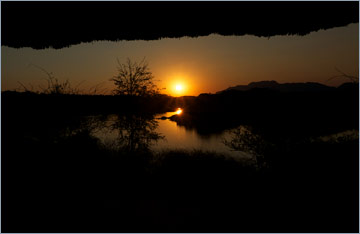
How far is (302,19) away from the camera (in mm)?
2893

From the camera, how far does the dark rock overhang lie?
9.02 feet

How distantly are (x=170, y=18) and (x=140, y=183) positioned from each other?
8.11 metres

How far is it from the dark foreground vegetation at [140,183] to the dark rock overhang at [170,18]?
2076mm

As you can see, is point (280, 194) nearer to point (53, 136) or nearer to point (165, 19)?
point (165, 19)

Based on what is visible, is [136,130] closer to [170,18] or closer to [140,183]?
[140,183]

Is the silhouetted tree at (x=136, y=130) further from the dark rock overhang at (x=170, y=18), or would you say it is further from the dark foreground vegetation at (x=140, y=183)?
the dark rock overhang at (x=170, y=18)

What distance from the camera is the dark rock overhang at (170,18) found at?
2750 mm

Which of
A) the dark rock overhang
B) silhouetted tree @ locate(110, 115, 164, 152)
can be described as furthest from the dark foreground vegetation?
the dark rock overhang

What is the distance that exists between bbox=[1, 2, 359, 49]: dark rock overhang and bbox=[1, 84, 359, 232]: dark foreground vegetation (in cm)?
208

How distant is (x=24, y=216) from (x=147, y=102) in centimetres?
835

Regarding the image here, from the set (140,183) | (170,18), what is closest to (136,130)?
(140,183)

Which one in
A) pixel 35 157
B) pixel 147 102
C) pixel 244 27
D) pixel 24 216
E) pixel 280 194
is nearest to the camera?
pixel 244 27

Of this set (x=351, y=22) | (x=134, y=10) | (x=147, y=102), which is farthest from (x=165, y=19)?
(x=147, y=102)

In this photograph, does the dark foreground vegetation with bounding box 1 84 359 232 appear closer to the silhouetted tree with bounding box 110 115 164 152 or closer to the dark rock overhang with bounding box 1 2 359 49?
the silhouetted tree with bounding box 110 115 164 152
